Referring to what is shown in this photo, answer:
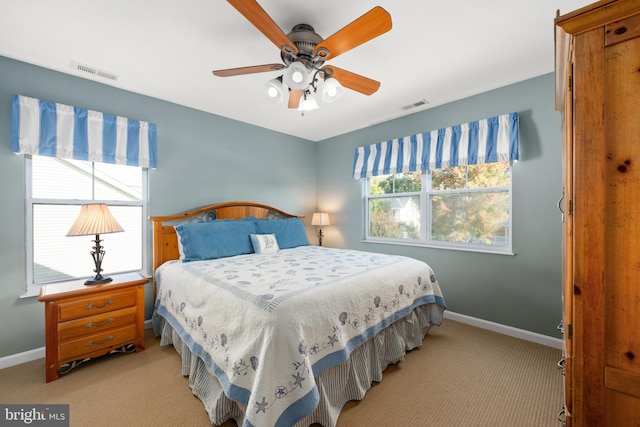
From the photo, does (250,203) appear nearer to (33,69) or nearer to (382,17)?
(33,69)

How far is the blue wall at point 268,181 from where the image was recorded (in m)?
2.27

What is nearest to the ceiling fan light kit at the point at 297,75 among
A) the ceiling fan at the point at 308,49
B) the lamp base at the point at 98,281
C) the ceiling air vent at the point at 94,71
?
the ceiling fan at the point at 308,49

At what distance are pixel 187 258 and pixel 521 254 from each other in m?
3.41

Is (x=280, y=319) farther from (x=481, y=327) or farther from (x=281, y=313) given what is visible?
(x=481, y=327)

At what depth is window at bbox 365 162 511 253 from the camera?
2908 mm

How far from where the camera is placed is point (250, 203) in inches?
150

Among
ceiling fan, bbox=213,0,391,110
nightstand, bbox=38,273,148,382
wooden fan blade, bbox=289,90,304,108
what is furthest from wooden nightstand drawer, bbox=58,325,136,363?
wooden fan blade, bbox=289,90,304,108

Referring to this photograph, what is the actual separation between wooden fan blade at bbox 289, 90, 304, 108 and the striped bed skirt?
2.01m

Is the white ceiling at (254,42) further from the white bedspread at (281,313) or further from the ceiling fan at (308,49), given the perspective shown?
the white bedspread at (281,313)

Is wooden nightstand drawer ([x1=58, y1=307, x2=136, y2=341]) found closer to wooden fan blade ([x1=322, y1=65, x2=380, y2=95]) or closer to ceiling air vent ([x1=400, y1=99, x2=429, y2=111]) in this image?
wooden fan blade ([x1=322, y1=65, x2=380, y2=95])

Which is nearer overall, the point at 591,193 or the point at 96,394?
the point at 591,193

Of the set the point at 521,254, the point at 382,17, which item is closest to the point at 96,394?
the point at 382,17

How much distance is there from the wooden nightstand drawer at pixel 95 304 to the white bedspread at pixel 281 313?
291mm

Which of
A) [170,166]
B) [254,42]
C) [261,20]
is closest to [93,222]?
[170,166]
